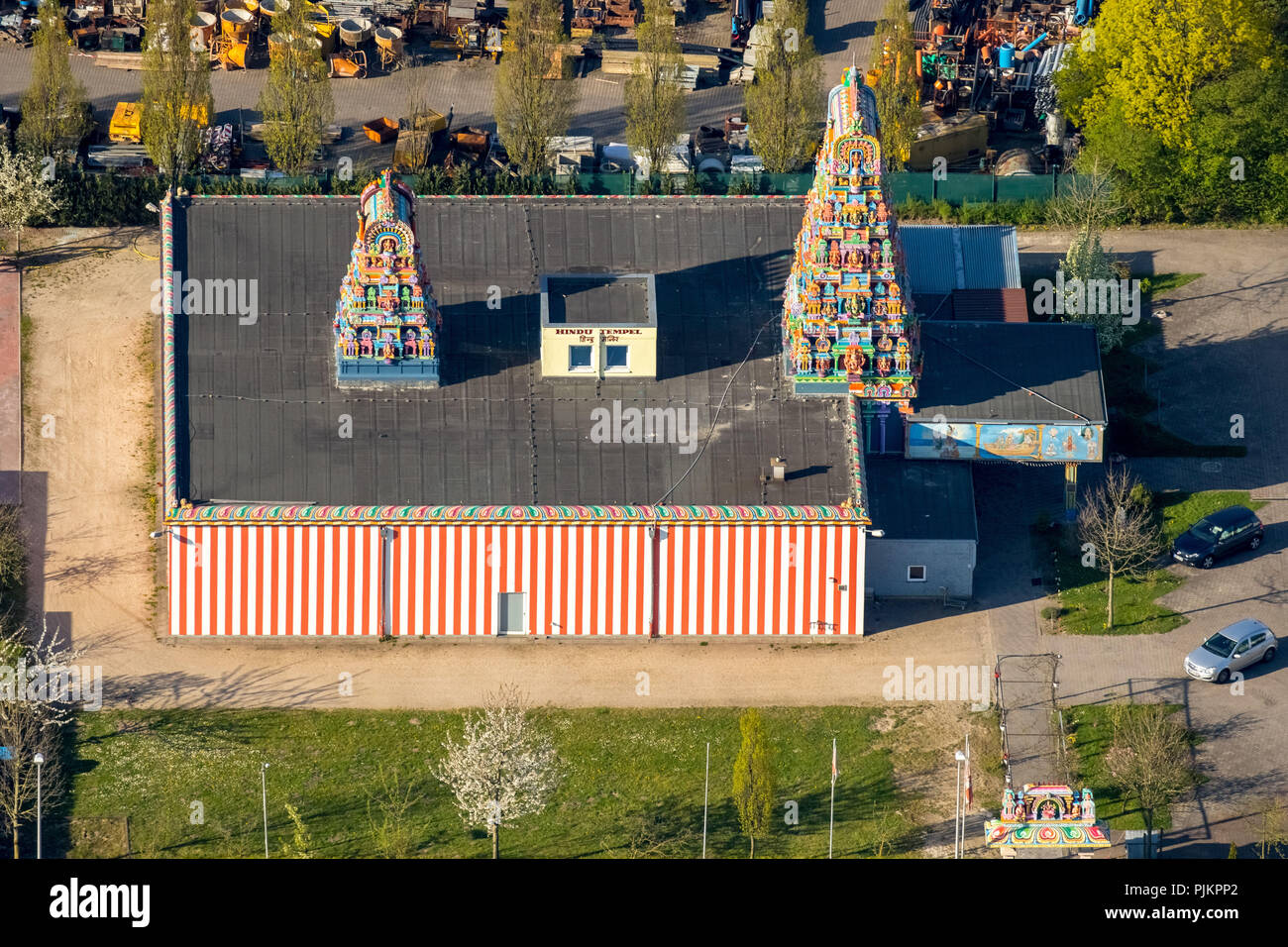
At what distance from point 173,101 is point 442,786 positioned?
3834cm

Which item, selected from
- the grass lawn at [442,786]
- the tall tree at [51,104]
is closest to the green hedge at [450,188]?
the tall tree at [51,104]

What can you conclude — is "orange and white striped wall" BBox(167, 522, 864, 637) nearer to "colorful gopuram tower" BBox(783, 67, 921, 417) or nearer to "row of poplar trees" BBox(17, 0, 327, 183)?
"colorful gopuram tower" BBox(783, 67, 921, 417)

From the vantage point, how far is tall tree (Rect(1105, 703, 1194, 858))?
82312 millimetres

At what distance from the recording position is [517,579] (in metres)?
89.9

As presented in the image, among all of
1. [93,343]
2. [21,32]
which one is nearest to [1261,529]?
[93,343]

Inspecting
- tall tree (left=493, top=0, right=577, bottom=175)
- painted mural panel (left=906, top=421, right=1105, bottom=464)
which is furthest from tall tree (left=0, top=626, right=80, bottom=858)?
tall tree (left=493, top=0, right=577, bottom=175)

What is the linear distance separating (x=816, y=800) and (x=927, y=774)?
3.73m

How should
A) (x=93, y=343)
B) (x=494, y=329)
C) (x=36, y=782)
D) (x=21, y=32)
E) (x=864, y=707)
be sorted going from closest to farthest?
1. (x=36, y=782)
2. (x=864, y=707)
3. (x=494, y=329)
4. (x=93, y=343)
5. (x=21, y=32)

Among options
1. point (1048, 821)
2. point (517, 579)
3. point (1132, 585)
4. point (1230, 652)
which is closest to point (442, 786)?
point (517, 579)

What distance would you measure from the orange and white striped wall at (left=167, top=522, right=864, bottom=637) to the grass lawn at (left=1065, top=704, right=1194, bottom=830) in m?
8.41

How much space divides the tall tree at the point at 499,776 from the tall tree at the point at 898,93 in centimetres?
3911

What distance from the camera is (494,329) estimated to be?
309 ft

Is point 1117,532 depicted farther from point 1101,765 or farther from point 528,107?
point 528,107

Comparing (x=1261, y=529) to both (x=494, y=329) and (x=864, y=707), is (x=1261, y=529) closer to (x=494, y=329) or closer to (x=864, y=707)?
(x=864, y=707)
